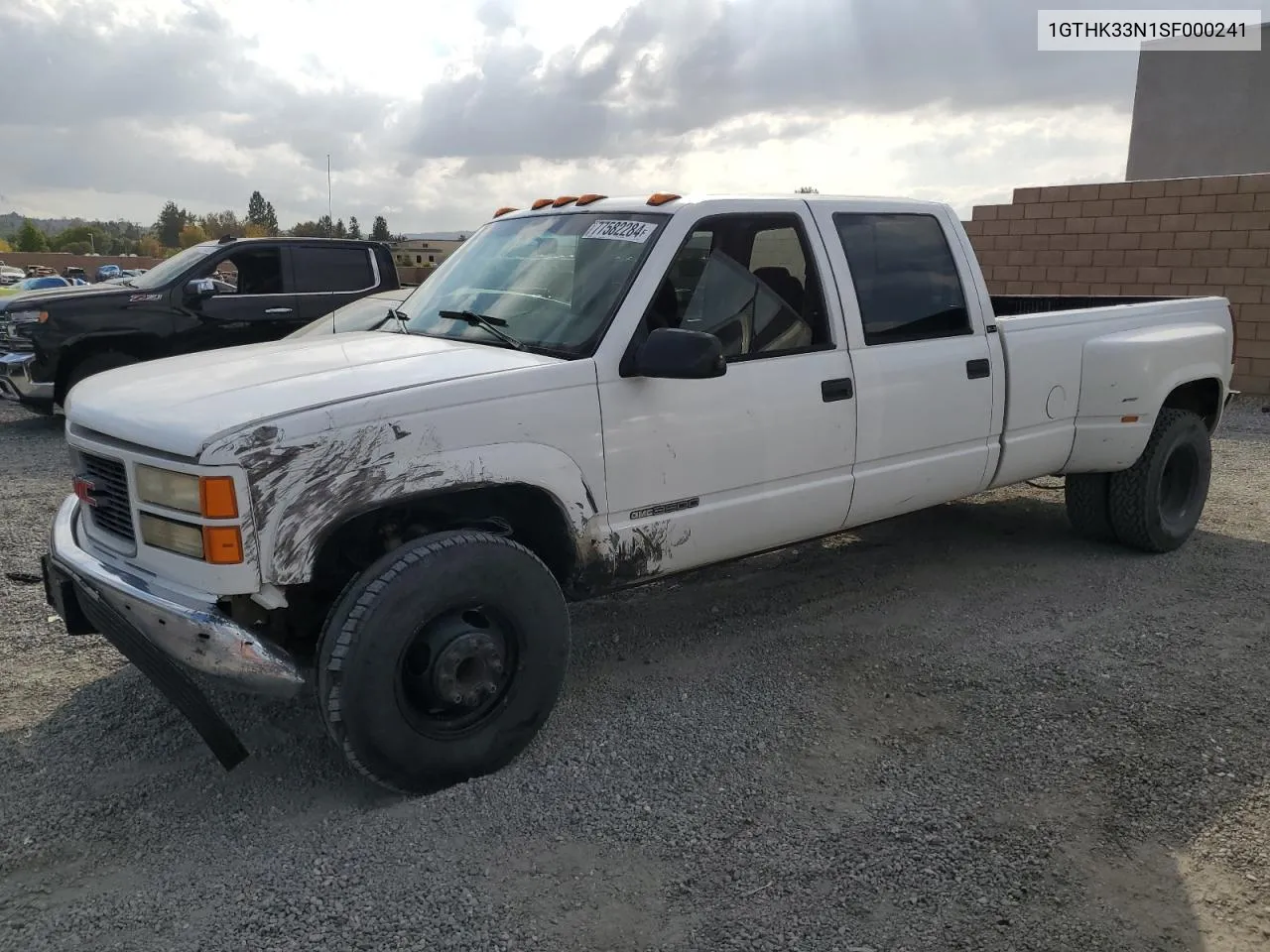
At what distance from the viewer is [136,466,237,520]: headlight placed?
2.94 meters

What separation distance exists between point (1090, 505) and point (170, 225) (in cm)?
8757

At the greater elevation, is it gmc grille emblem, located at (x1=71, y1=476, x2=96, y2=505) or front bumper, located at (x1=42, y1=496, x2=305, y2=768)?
gmc grille emblem, located at (x1=71, y1=476, x2=96, y2=505)

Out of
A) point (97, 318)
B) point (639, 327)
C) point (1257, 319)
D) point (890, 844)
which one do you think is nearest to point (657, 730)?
point (890, 844)

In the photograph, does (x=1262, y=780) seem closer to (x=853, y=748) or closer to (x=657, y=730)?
(x=853, y=748)

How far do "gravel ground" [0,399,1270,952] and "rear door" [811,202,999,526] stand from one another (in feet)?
2.40

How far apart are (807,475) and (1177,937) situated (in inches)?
83.4

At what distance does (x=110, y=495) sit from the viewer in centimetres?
344

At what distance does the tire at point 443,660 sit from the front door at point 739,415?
53 centimetres

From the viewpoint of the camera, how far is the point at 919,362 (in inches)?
181

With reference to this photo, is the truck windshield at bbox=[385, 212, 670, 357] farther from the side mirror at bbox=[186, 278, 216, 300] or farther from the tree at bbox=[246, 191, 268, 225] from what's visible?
the tree at bbox=[246, 191, 268, 225]

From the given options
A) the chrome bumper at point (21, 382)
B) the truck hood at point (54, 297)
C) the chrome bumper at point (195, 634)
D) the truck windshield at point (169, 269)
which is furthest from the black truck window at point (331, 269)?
the chrome bumper at point (195, 634)

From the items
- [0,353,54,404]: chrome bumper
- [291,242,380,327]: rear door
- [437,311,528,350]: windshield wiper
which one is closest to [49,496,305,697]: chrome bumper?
[437,311,528,350]: windshield wiper

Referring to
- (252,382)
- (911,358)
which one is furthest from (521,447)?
(911,358)

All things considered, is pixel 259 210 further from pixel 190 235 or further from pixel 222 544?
pixel 222 544
